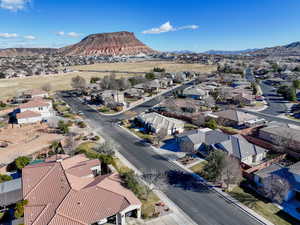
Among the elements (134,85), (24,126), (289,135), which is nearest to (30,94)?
(24,126)

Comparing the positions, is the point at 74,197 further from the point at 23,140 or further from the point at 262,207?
the point at 23,140

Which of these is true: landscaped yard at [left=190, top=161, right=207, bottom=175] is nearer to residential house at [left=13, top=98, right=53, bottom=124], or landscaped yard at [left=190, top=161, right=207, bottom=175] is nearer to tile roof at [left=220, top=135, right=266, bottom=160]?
tile roof at [left=220, top=135, right=266, bottom=160]

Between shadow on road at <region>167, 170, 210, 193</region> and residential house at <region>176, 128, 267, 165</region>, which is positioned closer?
shadow on road at <region>167, 170, 210, 193</region>

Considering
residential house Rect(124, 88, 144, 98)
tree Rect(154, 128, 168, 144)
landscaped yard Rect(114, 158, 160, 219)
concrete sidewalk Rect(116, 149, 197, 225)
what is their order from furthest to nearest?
residential house Rect(124, 88, 144, 98)
tree Rect(154, 128, 168, 144)
landscaped yard Rect(114, 158, 160, 219)
concrete sidewalk Rect(116, 149, 197, 225)

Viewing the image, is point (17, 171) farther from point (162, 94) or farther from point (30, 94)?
point (162, 94)

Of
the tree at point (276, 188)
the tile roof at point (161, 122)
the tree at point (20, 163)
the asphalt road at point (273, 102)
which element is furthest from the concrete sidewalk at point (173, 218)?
the asphalt road at point (273, 102)

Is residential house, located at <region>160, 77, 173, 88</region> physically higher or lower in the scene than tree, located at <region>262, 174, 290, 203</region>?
higher

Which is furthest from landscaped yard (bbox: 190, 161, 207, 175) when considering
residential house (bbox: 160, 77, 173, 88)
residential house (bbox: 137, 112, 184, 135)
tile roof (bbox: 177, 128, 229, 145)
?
residential house (bbox: 160, 77, 173, 88)
